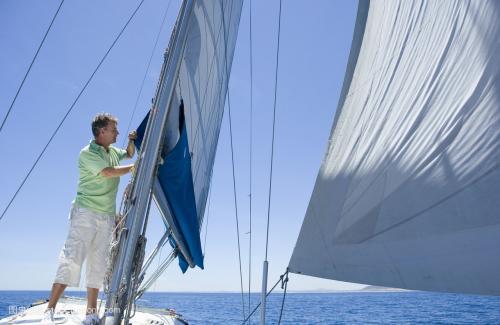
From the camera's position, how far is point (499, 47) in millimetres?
2154

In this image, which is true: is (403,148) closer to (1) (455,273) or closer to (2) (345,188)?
(2) (345,188)

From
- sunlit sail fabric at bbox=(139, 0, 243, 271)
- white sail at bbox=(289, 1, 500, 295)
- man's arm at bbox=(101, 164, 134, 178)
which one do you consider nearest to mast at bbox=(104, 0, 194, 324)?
sunlit sail fabric at bbox=(139, 0, 243, 271)

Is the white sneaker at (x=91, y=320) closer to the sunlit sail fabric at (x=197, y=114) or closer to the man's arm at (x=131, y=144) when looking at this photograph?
the sunlit sail fabric at (x=197, y=114)

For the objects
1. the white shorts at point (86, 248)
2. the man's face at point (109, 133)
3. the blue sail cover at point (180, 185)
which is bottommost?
the white shorts at point (86, 248)

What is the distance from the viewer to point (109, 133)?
3.35m

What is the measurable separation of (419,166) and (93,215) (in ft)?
8.30

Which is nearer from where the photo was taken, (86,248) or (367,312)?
(86,248)

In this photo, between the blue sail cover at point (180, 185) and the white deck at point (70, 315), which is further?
the blue sail cover at point (180, 185)

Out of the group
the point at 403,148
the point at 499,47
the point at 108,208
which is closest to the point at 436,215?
the point at 403,148

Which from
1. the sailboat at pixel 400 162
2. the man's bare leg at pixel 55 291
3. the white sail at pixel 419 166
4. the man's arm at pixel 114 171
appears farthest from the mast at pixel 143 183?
the white sail at pixel 419 166

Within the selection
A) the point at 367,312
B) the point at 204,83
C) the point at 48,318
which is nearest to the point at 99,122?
the point at 204,83

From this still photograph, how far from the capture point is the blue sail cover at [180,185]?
3021 millimetres

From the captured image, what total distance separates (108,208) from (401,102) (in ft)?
8.21

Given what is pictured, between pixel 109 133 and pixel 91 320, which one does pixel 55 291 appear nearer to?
pixel 91 320
